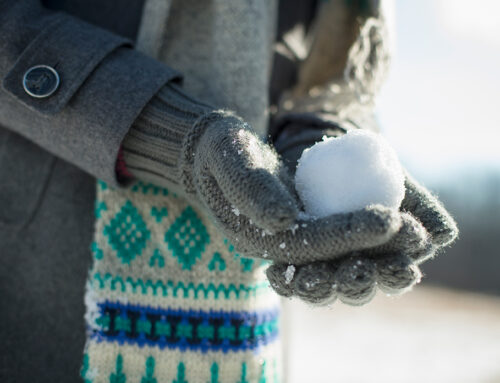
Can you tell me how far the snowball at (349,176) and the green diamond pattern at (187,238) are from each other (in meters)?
0.23

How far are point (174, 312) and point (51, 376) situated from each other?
0.81 feet

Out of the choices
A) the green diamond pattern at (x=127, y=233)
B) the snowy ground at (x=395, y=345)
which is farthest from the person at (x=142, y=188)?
the snowy ground at (x=395, y=345)

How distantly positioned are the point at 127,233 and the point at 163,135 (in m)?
0.19

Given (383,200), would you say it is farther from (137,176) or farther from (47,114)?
(47,114)

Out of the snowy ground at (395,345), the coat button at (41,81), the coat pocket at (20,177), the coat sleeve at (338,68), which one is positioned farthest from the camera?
the snowy ground at (395,345)

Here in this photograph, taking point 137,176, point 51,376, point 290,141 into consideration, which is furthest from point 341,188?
point 51,376

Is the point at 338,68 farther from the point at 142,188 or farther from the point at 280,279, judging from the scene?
the point at 280,279

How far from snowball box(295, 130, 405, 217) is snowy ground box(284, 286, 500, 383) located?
168 cm

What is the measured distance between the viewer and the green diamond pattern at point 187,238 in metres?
0.79

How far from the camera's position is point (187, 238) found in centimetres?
81

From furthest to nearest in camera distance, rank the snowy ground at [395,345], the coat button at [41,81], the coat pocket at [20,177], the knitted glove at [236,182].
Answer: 1. the snowy ground at [395,345]
2. the coat pocket at [20,177]
3. the coat button at [41,81]
4. the knitted glove at [236,182]

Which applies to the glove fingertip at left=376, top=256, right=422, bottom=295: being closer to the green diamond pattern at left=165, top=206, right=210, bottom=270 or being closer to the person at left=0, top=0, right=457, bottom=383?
the person at left=0, top=0, right=457, bottom=383

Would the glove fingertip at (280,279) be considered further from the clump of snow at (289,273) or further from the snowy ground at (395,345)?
the snowy ground at (395,345)

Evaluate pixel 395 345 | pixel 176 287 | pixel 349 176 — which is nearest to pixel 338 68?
pixel 349 176
